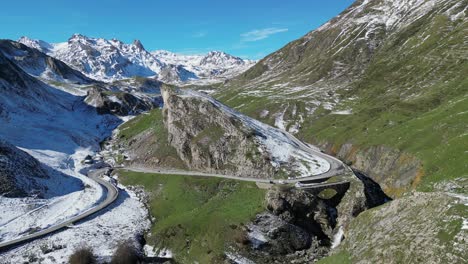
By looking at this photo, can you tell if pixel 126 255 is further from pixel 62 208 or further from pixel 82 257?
pixel 62 208

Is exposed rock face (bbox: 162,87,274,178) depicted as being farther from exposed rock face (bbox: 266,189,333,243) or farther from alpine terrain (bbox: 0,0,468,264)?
exposed rock face (bbox: 266,189,333,243)

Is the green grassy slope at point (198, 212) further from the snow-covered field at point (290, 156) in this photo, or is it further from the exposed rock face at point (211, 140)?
the snow-covered field at point (290, 156)

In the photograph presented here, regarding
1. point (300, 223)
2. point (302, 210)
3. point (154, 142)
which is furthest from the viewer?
point (154, 142)

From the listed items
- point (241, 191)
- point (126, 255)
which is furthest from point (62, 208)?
point (241, 191)

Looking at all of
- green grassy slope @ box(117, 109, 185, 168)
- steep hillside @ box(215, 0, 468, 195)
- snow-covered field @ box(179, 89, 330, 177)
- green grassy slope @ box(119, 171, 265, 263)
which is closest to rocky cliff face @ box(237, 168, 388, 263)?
green grassy slope @ box(119, 171, 265, 263)

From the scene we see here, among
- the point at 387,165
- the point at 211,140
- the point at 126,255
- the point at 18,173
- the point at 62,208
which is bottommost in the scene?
the point at 126,255

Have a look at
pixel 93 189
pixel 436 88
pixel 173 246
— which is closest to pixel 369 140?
pixel 436 88

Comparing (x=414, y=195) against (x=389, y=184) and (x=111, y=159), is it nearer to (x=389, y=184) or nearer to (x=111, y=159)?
(x=389, y=184)
